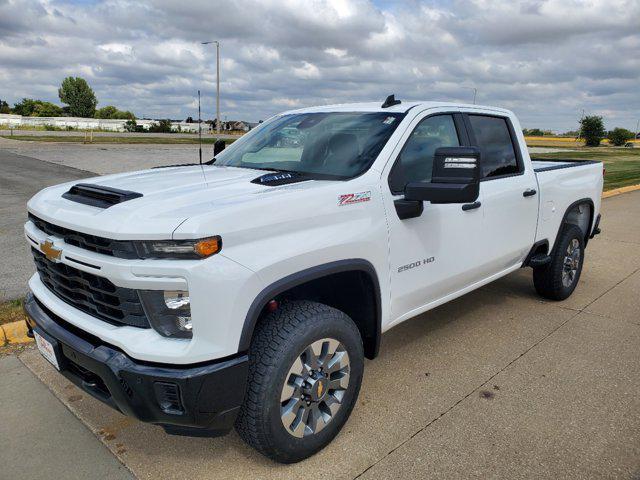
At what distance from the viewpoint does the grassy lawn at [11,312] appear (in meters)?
4.18

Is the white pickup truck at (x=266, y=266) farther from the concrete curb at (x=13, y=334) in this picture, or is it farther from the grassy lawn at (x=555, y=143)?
the grassy lawn at (x=555, y=143)

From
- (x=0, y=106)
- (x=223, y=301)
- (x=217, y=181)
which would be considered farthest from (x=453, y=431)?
(x=0, y=106)

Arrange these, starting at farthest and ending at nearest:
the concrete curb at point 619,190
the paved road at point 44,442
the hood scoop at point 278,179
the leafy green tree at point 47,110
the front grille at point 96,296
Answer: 1. the leafy green tree at point 47,110
2. the concrete curb at point 619,190
3. the hood scoop at point 278,179
4. the paved road at point 44,442
5. the front grille at point 96,296

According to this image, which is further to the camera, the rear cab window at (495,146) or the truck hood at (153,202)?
the rear cab window at (495,146)

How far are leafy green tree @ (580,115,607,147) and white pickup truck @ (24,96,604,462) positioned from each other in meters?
81.7

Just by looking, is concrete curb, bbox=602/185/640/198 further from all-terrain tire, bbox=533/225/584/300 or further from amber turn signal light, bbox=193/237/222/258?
amber turn signal light, bbox=193/237/222/258

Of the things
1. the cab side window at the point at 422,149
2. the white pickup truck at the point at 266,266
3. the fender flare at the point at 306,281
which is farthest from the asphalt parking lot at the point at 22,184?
the cab side window at the point at 422,149

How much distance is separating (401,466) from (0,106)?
121382mm

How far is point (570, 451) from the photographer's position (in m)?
2.84

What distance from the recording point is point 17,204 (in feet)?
31.1

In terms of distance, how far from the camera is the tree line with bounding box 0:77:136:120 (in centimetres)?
8412

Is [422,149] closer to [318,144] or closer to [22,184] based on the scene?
[318,144]

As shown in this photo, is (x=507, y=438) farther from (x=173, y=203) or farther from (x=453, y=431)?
(x=173, y=203)

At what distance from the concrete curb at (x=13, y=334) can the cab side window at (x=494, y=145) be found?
3.66 m
